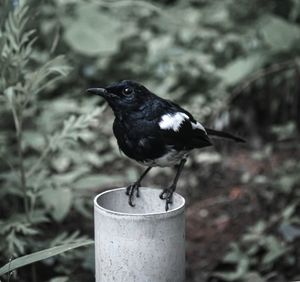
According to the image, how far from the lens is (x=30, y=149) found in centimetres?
630

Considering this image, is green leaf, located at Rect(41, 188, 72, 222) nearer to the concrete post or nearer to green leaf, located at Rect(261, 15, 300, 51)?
the concrete post

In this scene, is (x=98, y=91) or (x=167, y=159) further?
(x=167, y=159)

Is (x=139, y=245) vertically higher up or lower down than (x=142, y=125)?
lower down

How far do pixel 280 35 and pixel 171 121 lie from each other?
287cm

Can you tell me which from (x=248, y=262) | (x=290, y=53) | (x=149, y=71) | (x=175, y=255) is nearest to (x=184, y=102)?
(x=149, y=71)

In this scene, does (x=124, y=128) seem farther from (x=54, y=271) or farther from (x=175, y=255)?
(x=54, y=271)

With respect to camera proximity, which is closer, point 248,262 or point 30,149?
point 248,262

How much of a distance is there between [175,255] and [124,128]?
2.24 ft

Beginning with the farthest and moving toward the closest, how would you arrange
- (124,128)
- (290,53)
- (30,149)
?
(30,149) < (290,53) < (124,128)

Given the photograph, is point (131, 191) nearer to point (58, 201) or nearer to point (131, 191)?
point (131, 191)

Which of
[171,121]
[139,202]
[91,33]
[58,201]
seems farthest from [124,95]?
[91,33]

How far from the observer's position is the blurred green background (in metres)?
4.02

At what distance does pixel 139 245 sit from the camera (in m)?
2.73

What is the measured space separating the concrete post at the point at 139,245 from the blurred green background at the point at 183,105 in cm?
82
